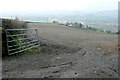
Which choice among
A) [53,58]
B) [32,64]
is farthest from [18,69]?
[53,58]

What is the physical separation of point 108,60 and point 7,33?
18.2 ft

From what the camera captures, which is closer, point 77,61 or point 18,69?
point 18,69

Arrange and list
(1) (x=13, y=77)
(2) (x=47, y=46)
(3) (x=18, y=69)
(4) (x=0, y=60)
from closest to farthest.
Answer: (1) (x=13, y=77) < (3) (x=18, y=69) < (4) (x=0, y=60) < (2) (x=47, y=46)

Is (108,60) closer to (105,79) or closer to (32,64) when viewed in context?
(105,79)

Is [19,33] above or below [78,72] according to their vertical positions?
above

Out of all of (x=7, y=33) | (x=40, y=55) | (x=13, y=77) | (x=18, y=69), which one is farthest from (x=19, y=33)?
(x=13, y=77)

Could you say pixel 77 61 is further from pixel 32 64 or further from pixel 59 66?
pixel 32 64

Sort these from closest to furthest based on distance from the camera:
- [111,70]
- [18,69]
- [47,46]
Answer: [18,69], [111,70], [47,46]

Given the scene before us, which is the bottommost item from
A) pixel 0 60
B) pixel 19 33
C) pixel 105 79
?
pixel 105 79

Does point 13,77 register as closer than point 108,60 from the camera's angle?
Yes

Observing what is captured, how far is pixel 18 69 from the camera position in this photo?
256 inches

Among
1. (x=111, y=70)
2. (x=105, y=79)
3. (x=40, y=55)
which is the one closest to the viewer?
(x=105, y=79)

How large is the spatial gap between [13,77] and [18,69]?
2.95ft

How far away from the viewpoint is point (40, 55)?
8.83 metres
